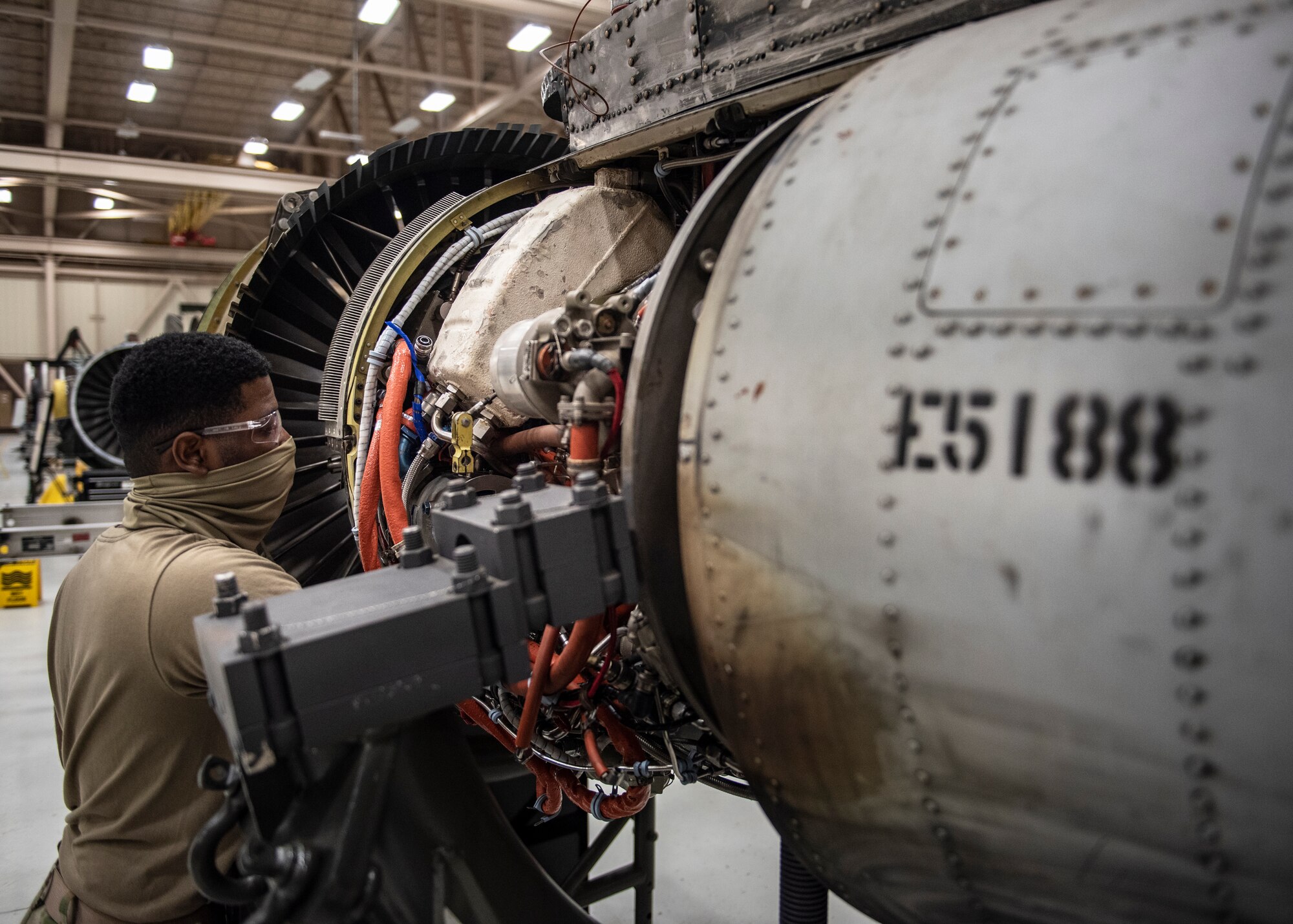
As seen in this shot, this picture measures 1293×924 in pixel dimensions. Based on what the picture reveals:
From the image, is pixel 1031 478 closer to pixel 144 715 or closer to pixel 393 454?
pixel 144 715

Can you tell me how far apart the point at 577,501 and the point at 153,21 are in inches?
566

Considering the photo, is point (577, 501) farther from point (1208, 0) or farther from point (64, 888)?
point (64, 888)

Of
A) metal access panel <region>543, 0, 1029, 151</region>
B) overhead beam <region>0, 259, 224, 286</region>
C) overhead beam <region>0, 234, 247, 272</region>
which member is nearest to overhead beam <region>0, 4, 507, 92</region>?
overhead beam <region>0, 234, 247, 272</region>

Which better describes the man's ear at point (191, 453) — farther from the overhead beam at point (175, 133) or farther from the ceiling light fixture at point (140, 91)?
the overhead beam at point (175, 133)

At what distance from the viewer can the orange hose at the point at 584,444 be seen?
199 centimetres

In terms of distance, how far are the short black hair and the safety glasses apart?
0.01 metres

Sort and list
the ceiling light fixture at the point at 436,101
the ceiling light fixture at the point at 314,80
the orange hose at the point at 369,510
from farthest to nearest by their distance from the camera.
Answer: the ceiling light fixture at the point at 436,101
the ceiling light fixture at the point at 314,80
the orange hose at the point at 369,510

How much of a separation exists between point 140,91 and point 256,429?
1488cm

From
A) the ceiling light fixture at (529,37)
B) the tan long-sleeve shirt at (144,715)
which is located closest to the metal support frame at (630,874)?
the tan long-sleeve shirt at (144,715)

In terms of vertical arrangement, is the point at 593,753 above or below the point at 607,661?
below

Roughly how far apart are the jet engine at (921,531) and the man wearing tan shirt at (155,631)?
1.43 feet

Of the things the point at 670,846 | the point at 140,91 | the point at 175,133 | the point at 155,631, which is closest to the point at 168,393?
the point at 155,631

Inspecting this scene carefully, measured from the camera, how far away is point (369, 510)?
3203 mm

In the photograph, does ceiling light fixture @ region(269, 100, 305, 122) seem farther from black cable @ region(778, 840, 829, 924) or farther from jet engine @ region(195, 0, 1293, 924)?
black cable @ region(778, 840, 829, 924)
